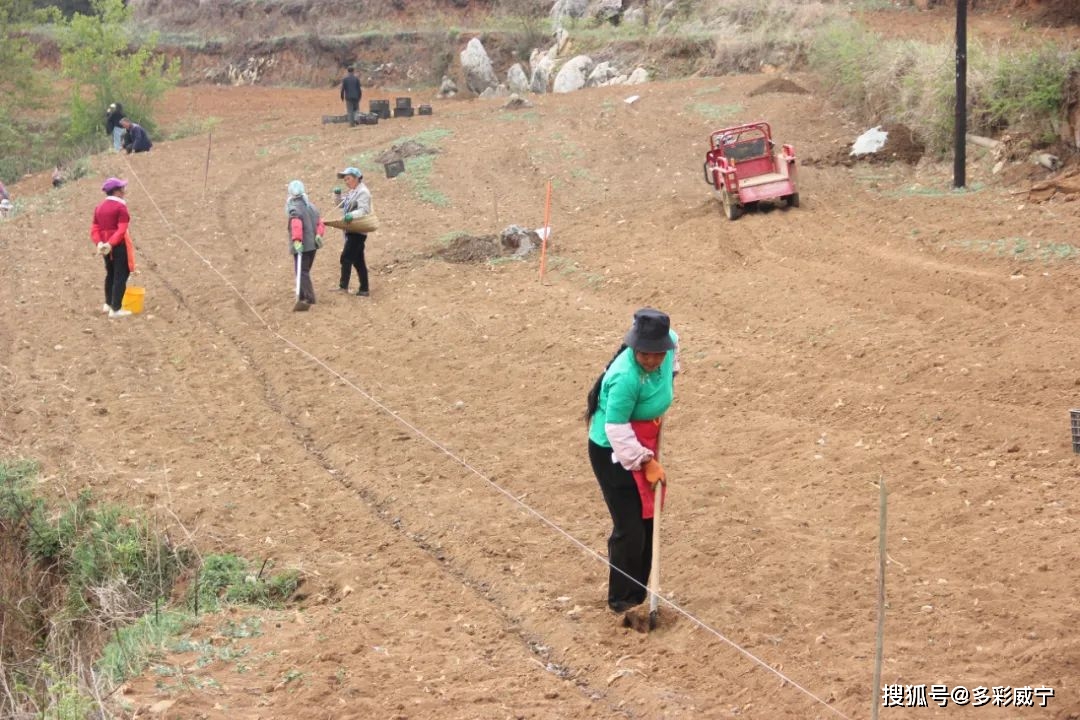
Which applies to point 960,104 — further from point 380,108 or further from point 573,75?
point 573,75

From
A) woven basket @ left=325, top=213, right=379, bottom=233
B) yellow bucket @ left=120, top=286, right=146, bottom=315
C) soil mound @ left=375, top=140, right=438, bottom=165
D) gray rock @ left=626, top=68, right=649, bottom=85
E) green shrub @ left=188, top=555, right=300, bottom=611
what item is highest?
woven basket @ left=325, top=213, right=379, bottom=233

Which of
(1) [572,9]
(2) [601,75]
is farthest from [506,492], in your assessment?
(1) [572,9]

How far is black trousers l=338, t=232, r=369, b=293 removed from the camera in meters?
14.9

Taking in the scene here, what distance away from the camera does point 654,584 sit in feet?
22.4

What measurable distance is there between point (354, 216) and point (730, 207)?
5.39 meters

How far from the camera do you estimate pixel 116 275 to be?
586 inches

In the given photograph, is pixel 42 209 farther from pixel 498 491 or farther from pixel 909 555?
pixel 909 555

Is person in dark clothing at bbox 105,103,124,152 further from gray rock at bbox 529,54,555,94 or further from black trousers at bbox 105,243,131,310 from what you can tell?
black trousers at bbox 105,243,131,310

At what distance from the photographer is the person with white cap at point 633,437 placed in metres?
6.49

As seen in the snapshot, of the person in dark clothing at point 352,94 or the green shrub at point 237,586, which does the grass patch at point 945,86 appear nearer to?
the person in dark clothing at point 352,94

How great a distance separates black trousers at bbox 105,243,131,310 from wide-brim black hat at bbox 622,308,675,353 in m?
9.75

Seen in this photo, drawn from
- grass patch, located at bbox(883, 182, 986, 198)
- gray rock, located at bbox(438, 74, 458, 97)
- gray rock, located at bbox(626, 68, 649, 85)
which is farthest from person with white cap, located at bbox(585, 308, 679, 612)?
gray rock, located at bbox(438, 74, 458, 97)

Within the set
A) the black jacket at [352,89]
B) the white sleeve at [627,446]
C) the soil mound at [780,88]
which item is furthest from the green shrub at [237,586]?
the black jacket at [352,89]

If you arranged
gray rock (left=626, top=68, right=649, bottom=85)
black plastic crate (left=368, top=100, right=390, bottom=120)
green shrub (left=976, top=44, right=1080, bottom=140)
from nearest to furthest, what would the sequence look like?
green shrub (left=976, top=44, right=1080, bottom=140)
black plastic crate (left=368, top=100, right=390, bottom=120)
gray rock (left=626, top=68, right=649, bottom=85)
